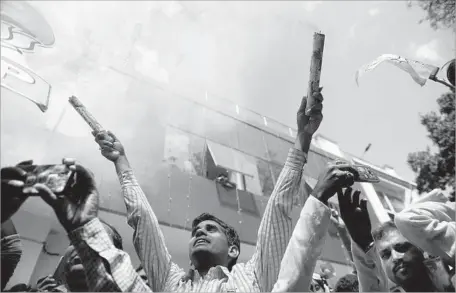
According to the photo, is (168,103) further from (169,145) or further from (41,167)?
(41,167)

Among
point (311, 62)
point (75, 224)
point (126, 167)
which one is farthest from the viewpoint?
point (126, 167)

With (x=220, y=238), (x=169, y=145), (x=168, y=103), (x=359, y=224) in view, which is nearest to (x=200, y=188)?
(x=169, y=145)

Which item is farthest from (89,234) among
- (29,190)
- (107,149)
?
(107,149)

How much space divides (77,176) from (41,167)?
0.13 m

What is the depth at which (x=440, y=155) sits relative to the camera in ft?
29.7

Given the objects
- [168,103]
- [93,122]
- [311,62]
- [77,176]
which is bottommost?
[77,176]

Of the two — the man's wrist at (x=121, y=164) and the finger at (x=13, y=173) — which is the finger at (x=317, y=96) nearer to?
the man's wrist at (x=121, y=164)

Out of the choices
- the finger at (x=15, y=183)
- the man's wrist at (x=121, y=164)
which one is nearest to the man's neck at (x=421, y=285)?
the man's wrist at (x=121, y=164)

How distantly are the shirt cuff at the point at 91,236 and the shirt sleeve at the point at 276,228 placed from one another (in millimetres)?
807

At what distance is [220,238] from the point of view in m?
2.21

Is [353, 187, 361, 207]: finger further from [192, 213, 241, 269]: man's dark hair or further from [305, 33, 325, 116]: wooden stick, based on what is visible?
[192, 213, 241, 269]: man's dark hair

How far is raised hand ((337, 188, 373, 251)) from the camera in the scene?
5.68ft

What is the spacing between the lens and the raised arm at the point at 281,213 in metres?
1.74

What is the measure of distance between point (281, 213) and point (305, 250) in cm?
41
